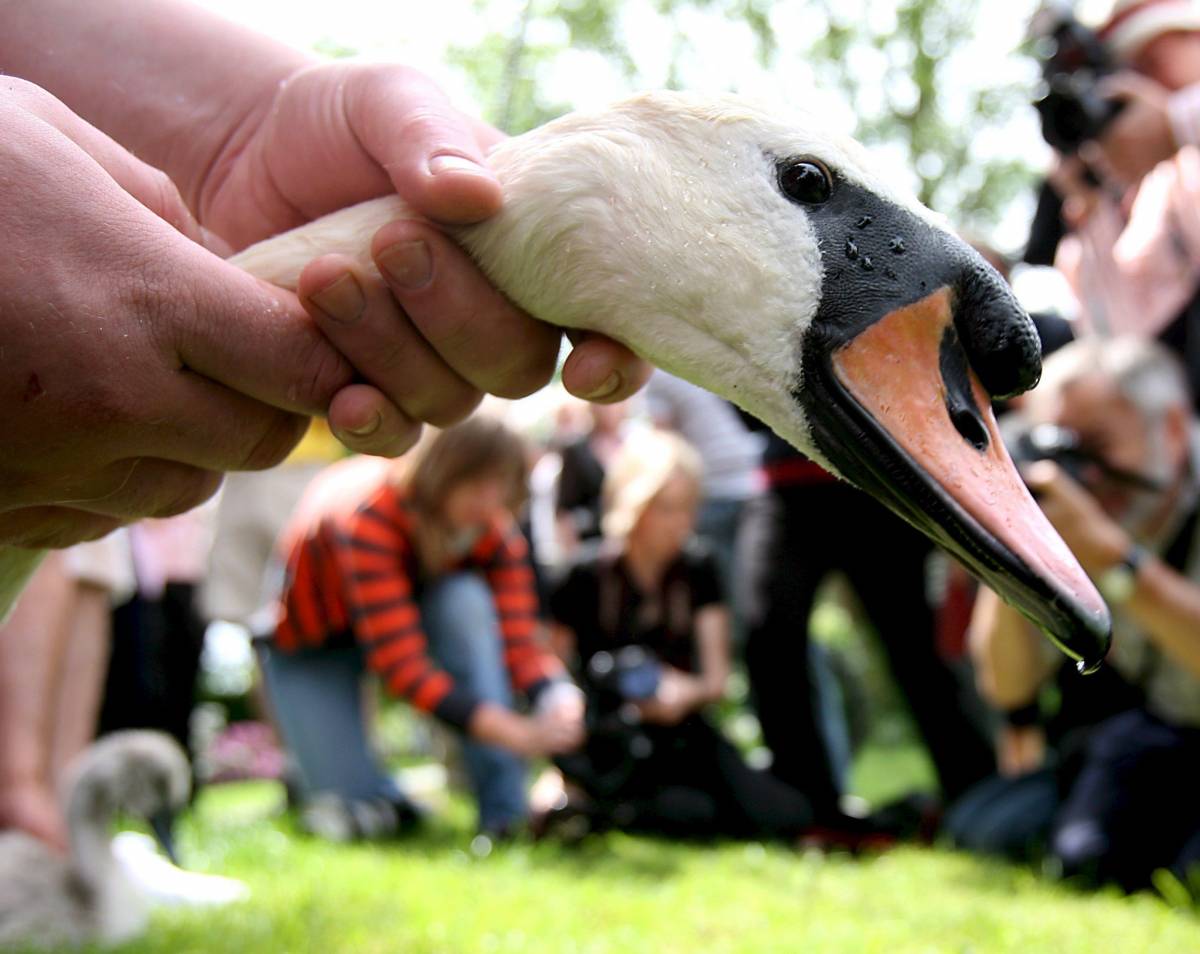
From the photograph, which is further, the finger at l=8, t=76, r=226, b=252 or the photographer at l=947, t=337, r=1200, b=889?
the photographer at l=947, t=337, r=1200, b=889

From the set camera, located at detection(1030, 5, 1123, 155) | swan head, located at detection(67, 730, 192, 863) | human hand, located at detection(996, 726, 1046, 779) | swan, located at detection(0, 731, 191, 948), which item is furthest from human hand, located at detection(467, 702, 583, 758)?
camera, located at detection(1030, 5, 1123, 155)

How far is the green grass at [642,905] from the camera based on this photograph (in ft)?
8.89

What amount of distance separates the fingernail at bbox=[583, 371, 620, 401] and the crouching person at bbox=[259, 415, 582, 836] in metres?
2.29

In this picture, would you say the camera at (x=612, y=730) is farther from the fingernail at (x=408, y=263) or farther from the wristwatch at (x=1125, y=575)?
the fingernail at (x=408, y=263)

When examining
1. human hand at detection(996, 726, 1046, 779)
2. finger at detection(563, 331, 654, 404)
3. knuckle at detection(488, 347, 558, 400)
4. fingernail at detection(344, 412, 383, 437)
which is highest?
finger at detection(563, 331, 654, 404)

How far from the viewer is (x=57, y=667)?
3.30 meters

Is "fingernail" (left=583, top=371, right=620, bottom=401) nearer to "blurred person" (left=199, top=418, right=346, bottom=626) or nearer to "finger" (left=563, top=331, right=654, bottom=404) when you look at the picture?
"finger" (left=563, top=331, right=654, bottom=404)

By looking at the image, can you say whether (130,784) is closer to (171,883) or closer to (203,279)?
(171,883)

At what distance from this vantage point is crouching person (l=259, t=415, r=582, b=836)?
156 inches

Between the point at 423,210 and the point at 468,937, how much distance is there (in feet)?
6.19

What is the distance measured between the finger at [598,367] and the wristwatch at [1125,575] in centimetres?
186

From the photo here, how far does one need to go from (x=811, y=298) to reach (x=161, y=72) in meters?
1.00

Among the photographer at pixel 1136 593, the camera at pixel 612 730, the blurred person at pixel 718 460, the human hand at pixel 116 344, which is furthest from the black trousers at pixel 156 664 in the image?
the human hand at pixel 116 344

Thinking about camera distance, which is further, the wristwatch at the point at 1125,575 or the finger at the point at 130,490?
the wristwatch at the point at 1125,575
